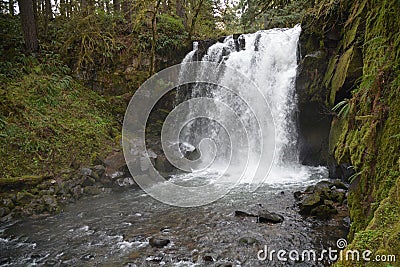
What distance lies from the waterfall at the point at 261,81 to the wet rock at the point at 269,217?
4.89 meters

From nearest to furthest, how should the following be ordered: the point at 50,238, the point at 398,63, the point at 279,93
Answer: the point at 398,63, the point at 50,238, the point at 279,93

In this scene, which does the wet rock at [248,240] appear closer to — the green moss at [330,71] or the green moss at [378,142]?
the green moss at [378,142]

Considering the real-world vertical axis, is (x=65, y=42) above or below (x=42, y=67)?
above

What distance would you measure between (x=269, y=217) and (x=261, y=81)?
7.17 meters

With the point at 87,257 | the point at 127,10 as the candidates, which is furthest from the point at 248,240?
the point at 127,10

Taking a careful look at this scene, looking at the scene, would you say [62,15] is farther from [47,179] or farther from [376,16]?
[376,16]

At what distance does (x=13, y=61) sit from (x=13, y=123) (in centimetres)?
394

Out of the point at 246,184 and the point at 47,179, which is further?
the point at 246,184

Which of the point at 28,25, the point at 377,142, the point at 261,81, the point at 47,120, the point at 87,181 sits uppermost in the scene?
the point at 28,25

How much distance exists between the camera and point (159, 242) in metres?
5.03

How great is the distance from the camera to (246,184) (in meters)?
8.89

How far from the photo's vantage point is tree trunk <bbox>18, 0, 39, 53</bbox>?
37.3ft

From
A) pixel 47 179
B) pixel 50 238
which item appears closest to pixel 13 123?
pixel 47 179

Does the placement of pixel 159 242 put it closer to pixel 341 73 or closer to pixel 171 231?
pixel 171 231
